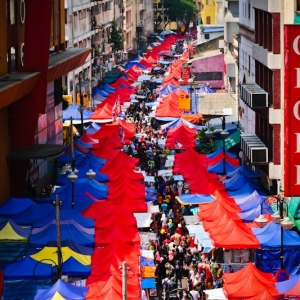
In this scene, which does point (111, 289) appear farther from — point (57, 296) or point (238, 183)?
point (238, 183)

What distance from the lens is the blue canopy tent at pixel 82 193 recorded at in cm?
4029

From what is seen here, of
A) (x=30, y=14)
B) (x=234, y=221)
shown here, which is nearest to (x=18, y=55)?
(x=30, y=14)

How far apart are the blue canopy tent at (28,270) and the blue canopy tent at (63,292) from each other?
6.53 feet

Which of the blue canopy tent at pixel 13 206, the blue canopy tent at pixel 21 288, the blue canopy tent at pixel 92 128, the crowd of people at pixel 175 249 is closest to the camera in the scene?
the blue canopy tent at pixel 21 288

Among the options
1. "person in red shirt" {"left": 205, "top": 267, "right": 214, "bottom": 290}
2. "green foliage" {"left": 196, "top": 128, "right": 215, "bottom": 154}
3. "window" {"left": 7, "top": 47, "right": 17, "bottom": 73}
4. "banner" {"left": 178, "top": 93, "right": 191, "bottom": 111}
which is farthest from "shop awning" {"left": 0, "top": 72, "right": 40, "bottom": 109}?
"banner" {"left": 178, "top": 93, "right": 191, "bottom": 111}

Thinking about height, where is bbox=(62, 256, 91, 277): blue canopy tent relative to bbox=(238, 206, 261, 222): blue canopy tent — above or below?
above

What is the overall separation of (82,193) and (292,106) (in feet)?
76.0

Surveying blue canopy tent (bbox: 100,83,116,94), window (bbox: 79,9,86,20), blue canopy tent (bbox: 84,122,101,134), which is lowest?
blue canopy tent (bbox: 100,83,116,94)

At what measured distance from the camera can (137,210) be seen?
40.9 m

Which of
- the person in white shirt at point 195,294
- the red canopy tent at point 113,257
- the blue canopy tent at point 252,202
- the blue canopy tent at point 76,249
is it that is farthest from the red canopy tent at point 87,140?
the person in white shirt at point 195,294

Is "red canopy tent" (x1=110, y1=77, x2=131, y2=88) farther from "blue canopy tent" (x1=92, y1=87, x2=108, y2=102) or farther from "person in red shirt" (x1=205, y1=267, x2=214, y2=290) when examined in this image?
"person in red shirt" (x1=205, y1=267, x2=214, y2=290)

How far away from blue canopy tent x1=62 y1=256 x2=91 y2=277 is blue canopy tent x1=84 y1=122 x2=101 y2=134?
30183mm

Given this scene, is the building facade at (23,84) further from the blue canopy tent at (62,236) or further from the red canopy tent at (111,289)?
the red canopy tent at (111,289)

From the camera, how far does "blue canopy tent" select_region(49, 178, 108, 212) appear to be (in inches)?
1586
